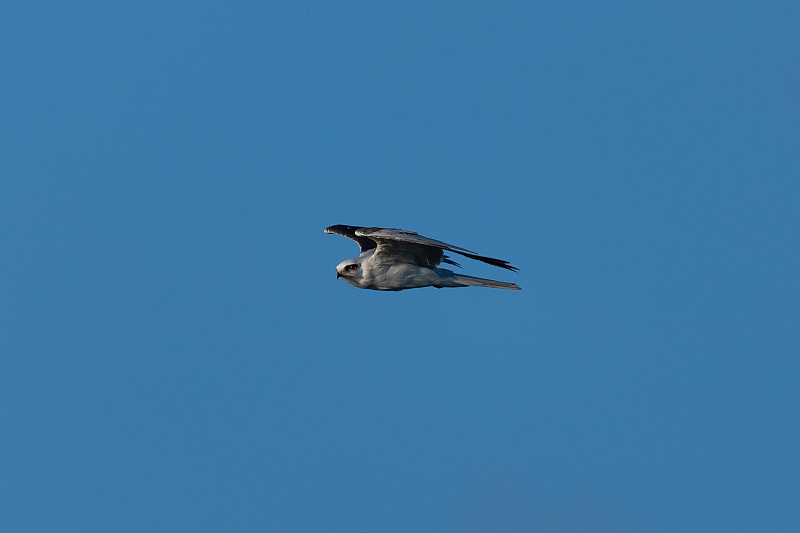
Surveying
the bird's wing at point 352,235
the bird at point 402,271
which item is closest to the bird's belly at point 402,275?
the bird at point 402,271

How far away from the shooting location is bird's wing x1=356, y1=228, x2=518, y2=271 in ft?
75.6

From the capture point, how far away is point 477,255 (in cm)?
2356

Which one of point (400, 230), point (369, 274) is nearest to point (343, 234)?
point (369, 274)

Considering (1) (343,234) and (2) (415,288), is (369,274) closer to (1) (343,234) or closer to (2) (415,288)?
(2) (415,288)

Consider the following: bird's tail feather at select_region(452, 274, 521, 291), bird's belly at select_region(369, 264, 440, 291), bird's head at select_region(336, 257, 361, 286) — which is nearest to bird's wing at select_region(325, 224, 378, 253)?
bird's head at select_region(336, 257, 361, 286)

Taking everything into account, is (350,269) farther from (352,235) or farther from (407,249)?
(352,235)

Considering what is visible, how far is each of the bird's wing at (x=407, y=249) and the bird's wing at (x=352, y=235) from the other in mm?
2292

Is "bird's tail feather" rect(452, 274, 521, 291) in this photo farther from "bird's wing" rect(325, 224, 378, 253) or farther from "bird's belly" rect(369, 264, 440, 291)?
"bird's wing" rect(325, 224, 378, 253)

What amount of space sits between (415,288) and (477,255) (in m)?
2.67

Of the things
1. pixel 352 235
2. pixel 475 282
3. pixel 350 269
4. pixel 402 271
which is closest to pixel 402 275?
pixel 402 271

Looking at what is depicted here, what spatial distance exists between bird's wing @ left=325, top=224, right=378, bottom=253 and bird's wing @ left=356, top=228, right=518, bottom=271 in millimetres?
2292

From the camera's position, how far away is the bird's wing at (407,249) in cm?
2303

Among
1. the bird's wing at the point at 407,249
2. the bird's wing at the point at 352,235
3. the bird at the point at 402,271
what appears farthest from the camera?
the bird's wing at the point at 352,235

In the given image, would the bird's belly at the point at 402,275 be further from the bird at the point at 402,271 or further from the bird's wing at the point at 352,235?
the bird's wing at the point at 352,235
